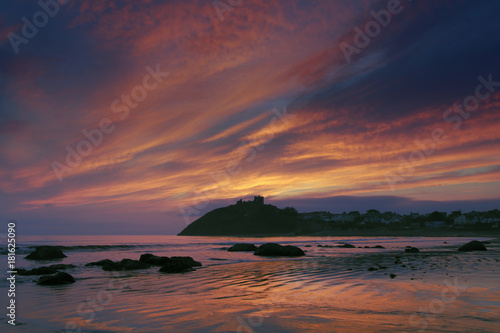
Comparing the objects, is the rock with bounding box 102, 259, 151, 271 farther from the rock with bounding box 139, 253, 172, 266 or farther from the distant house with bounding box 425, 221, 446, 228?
the distant house with bounding box 425, 221, 446, 228

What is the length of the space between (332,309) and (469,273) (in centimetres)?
1224

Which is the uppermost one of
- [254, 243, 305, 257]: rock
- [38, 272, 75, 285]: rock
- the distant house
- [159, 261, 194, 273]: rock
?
[38, 272, 75, 285]: rock

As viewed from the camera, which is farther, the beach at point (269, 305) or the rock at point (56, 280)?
the rock at point (56, 280)

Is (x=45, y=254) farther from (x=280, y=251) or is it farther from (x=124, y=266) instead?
(x=280, y=251)

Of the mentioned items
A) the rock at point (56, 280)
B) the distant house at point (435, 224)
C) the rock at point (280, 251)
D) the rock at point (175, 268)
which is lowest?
the distant house at point (435, 224)

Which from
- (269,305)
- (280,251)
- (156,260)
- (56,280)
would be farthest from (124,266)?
(280,251)

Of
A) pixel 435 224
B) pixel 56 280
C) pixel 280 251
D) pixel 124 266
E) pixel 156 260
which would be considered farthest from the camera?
pixel 435 224

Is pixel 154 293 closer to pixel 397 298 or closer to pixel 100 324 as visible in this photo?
pixel 100 324

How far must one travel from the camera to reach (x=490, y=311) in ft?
30.7

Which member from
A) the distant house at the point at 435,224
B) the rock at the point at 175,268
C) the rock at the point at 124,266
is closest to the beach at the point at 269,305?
the rock at the point at 175,268

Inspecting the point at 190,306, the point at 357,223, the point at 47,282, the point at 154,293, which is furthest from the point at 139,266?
the point at 357,223

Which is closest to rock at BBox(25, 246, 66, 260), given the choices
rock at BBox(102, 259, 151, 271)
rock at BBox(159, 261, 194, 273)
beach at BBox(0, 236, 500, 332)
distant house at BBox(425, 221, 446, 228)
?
rock at BBox(102, 259, 151, 271)

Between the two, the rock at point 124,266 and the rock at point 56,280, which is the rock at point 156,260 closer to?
the rock at point 124,266

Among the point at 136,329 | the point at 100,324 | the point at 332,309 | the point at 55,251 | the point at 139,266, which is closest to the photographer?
the point at 136,329
